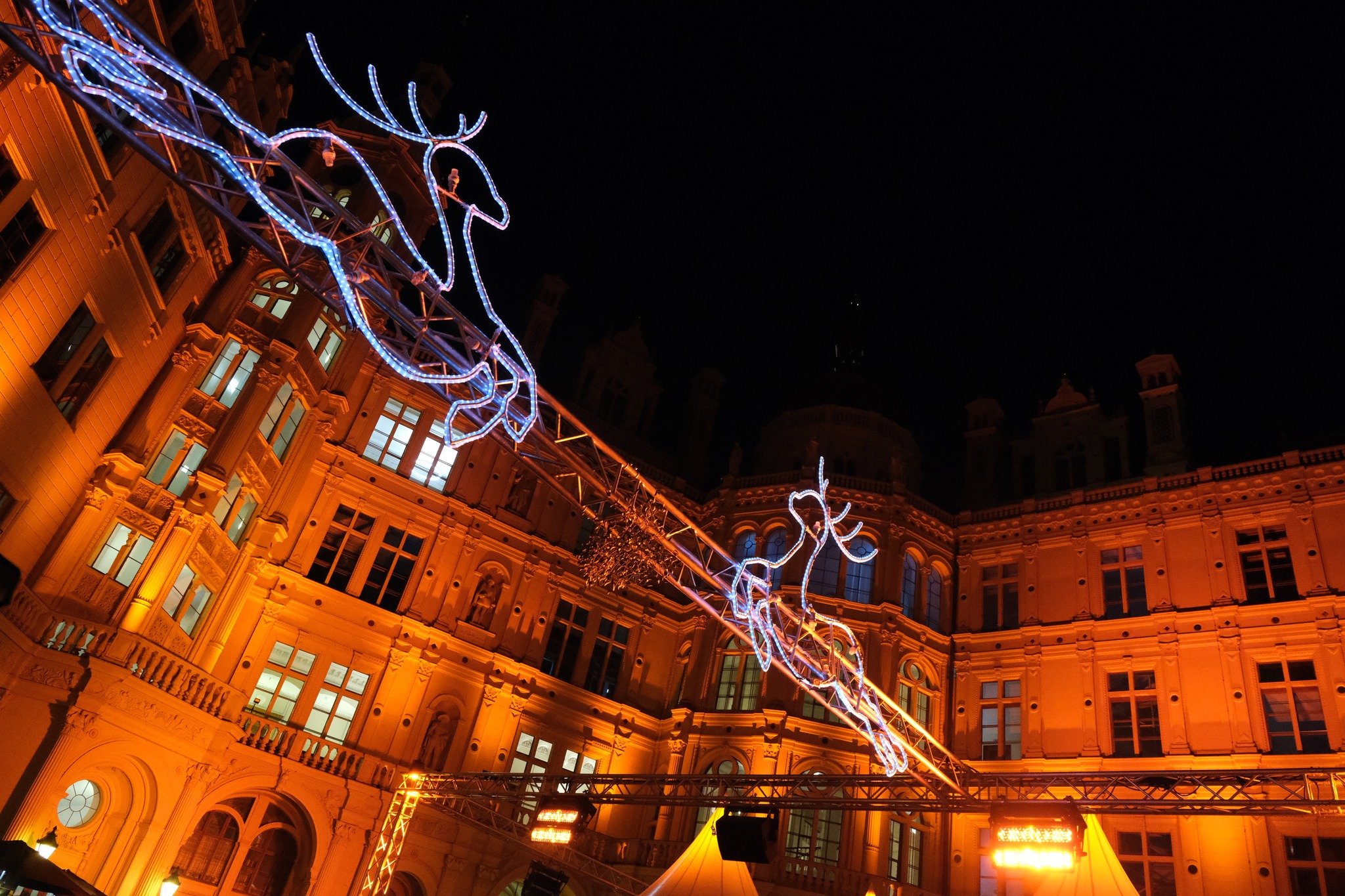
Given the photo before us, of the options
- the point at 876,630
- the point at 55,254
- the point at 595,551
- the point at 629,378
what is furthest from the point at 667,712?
the point at 55,254

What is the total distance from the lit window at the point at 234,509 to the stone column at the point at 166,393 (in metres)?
2.06

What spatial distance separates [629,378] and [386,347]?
21544 mm

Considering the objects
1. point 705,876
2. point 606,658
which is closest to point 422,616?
point 606,658

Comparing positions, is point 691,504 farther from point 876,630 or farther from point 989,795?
point 989,795

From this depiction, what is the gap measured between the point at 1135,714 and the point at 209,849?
2156cm

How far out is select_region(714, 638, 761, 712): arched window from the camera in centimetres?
2519

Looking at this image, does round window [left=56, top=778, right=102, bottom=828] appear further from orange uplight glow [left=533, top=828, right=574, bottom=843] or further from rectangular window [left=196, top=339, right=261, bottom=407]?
orange uplight glow [left=533, top=828, right=574, bottom=843]

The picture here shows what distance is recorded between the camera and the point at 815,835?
22.4 m

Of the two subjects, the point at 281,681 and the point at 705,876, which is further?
the point at 281,681

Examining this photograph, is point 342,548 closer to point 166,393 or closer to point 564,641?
point 564,641

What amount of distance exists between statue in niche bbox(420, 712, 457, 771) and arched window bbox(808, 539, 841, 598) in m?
10.4

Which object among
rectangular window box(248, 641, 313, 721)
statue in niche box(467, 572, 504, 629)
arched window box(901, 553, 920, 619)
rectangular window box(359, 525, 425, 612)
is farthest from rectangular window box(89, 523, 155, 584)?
arched window box(901, 553, 920, 619)

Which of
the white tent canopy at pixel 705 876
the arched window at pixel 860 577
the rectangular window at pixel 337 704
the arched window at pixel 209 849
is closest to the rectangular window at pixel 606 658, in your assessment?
the rectangular window at pixel 337 704

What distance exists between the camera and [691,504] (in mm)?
29219
